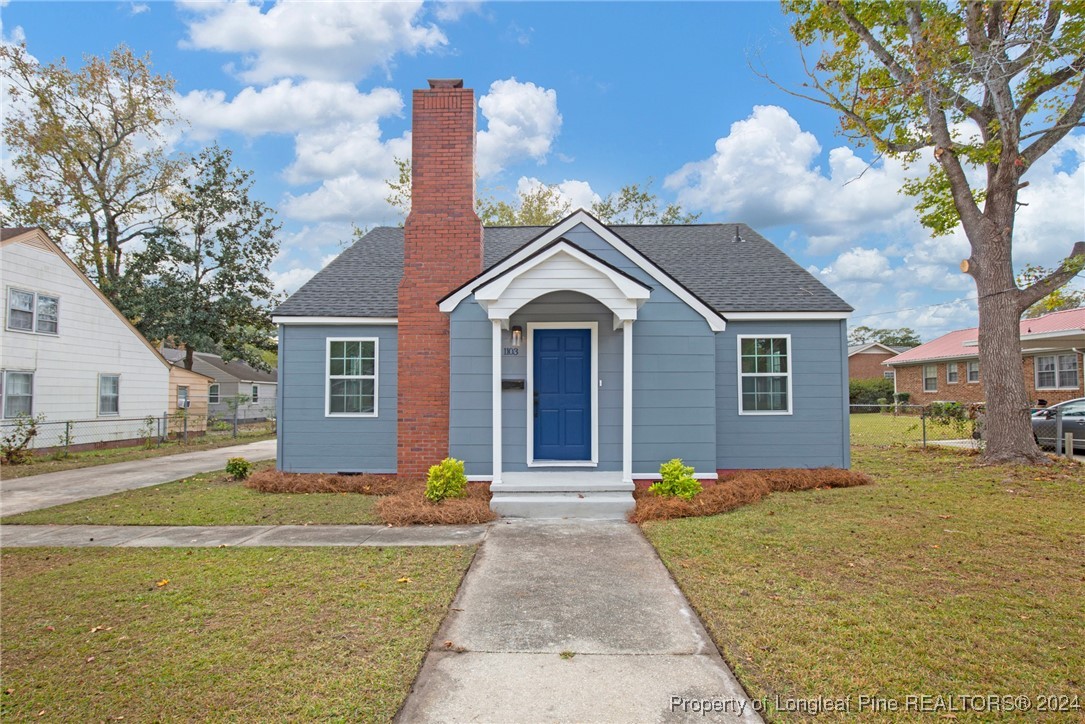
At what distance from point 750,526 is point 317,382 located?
775 cm

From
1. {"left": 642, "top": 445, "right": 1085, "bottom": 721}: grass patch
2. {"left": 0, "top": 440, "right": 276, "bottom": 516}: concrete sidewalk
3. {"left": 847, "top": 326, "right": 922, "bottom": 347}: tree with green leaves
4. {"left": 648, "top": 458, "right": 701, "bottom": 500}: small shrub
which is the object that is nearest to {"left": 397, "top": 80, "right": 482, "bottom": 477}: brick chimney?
{"left": 648, "top": 458, "right": 701, "bottom": 500}: small shrub

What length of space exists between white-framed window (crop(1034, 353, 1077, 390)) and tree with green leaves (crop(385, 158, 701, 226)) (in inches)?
641

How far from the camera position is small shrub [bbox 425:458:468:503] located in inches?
295

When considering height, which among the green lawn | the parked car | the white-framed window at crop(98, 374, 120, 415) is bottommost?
the green lawn

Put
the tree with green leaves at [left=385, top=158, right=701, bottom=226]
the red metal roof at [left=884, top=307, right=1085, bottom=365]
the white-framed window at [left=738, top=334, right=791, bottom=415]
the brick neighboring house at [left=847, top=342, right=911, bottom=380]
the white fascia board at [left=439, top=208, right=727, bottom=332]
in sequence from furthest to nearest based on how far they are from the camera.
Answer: the brick neighboring house at [left=847, top=342, right=911, bottom=380]
the tree with green leaves at [left=385, top=158, right=701, bottom=226]
the red metal roof at [left=884, top=307, right=1085, bottom=365]
the white-framed window at [left=738, top=334, right=791, bottom=415]
the white fascia board at [left=439, top=208, right=727, bottom=332]

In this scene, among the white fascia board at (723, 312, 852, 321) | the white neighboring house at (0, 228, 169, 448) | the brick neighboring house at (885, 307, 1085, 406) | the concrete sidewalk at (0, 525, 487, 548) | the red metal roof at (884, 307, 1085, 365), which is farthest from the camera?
the red metal roof at (884, 307, 1085, 365)

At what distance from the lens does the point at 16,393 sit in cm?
1462

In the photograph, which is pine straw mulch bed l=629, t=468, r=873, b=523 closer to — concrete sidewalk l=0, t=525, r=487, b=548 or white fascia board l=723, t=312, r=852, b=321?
concrete sidewalk l=0, t=525, r=487, b=548

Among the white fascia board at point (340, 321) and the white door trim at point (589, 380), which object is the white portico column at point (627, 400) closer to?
the white door trim at point (589, 380)

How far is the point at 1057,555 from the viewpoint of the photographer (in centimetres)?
530

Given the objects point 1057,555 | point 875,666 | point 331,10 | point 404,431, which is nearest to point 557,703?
point 875,666

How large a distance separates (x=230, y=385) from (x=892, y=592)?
1497 inches

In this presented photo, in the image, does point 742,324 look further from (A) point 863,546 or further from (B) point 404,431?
(B) point 404,431

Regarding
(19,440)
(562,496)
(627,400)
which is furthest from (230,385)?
(627,400)
